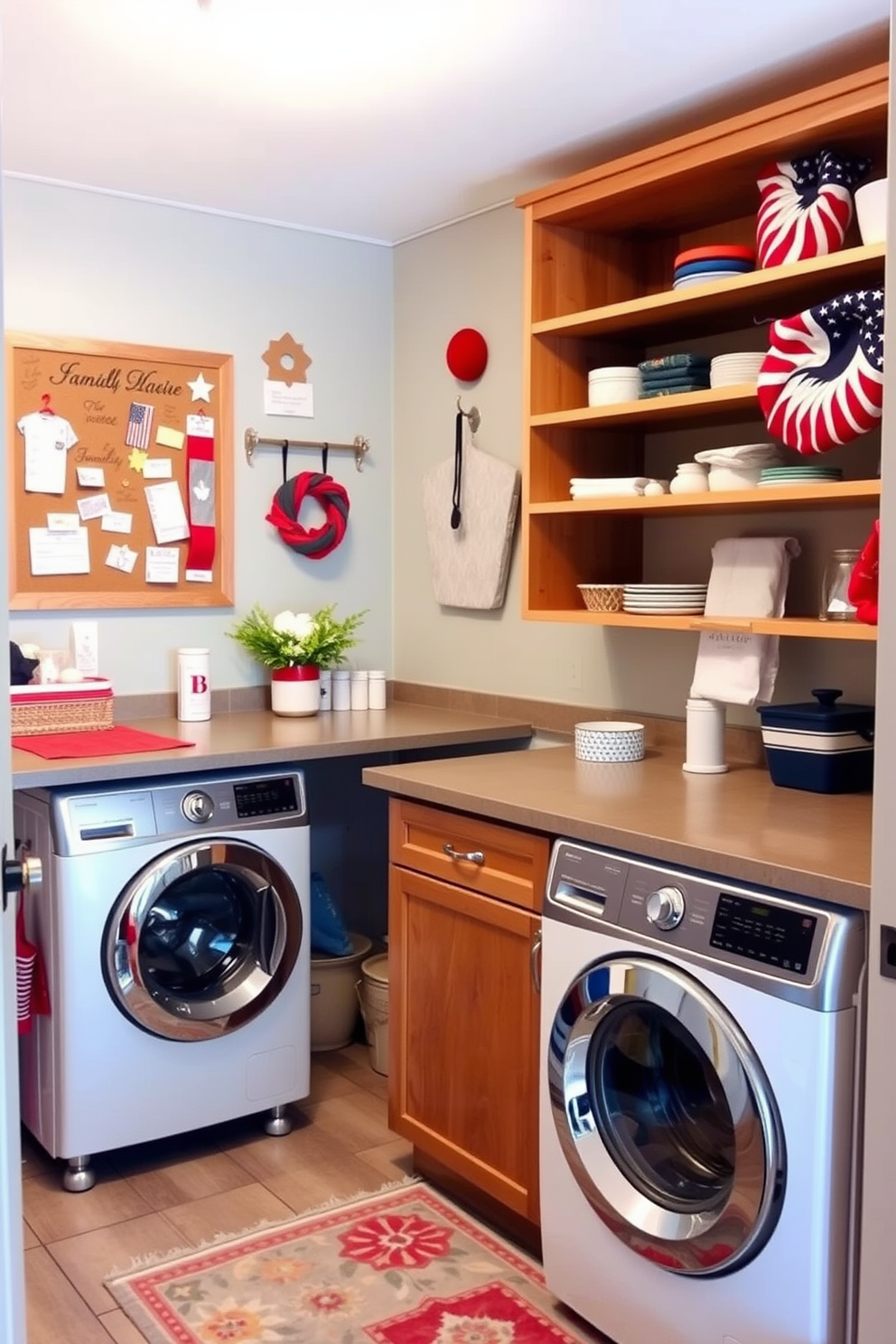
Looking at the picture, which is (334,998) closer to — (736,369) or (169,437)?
(169,437)

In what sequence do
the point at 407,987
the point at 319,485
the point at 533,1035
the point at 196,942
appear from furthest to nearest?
the point at 319,485
the point at 196,942
the point at 407,987
the point at 533,1035

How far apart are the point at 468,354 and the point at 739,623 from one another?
1441mm

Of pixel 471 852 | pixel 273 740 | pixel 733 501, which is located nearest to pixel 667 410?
pixel 733 501

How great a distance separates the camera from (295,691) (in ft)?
11.6

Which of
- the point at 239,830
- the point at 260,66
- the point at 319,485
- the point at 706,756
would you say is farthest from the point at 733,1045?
the point at 319,485

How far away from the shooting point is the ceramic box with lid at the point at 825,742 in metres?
2.44

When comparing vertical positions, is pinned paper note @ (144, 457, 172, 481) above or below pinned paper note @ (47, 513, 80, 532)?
above

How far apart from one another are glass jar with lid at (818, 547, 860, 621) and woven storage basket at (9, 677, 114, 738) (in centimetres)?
179

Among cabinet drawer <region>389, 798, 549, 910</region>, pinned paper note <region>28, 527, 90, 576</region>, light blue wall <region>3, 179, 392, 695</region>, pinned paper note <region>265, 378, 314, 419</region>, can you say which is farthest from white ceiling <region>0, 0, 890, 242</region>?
cabinet drawer <region>389, 798, 549, 910</region>

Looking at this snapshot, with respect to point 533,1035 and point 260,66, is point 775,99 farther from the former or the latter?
point 533,1035

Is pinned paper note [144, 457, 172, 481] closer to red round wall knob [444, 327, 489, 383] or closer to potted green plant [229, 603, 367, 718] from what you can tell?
potted green plant [229, 603, 367, 718]

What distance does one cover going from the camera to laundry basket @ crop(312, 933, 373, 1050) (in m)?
3.51

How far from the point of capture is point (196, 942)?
300cm

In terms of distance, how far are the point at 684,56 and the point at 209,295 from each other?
160 centimetres
